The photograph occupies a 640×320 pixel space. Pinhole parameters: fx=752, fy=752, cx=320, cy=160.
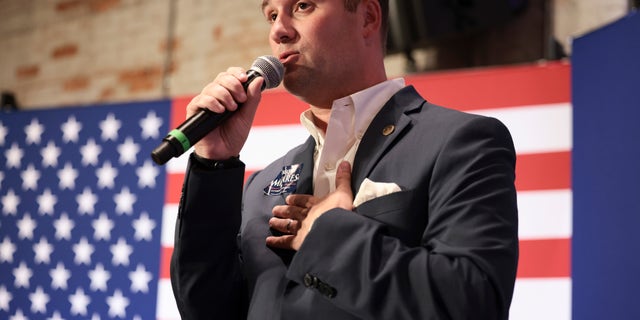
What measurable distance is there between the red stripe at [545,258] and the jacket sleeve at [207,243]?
40.2 inches

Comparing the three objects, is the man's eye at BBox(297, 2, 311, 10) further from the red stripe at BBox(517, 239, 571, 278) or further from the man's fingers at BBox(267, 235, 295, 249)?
the red stripe at BBox(517, 239, 571, 278)

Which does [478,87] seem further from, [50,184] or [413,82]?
[50,184]

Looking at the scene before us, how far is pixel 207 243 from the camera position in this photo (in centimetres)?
126

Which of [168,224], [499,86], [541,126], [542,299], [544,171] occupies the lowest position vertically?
[542,299]

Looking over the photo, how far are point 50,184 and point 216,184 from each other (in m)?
1.76

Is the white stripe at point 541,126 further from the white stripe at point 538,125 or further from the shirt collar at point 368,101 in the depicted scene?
the shirt collar at point 368,101

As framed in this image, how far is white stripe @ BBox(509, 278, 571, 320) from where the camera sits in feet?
6.53

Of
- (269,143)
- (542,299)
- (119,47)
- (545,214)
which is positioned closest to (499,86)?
(545,214)

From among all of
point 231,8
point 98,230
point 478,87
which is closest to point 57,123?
point 98,230

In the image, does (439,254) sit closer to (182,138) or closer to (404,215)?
(404,215)

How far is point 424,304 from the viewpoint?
1.03 meters

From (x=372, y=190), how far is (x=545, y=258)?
1.04m

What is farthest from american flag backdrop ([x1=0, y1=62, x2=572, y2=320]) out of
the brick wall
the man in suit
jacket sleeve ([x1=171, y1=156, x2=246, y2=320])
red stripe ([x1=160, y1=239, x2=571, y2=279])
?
the brick wall

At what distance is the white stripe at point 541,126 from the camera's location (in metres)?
2.09
